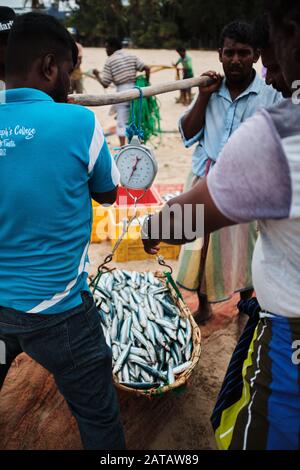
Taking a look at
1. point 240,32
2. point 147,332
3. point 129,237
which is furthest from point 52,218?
point 129,237

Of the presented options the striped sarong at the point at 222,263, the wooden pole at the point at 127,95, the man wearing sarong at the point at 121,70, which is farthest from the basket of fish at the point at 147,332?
the man wearing sarong at the point at 121,70

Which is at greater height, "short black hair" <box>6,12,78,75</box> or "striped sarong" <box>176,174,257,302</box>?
"short black hair" <box>6,12,78,75</box>

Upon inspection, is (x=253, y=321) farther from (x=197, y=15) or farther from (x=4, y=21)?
(x=197, y=15)

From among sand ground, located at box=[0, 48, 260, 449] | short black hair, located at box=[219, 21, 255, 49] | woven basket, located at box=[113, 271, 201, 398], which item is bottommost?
sand ground, located at box=[0, 48, 260, 449]

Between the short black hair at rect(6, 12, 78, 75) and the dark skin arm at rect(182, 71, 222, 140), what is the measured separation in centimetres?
178

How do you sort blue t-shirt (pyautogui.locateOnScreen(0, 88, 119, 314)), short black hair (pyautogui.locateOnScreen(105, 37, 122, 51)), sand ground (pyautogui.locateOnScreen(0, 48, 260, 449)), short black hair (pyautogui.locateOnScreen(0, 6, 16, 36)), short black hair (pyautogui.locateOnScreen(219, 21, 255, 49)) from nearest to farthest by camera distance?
1. blue t-shirt (pyautogui.locateOnScreen(0, 88, 119, 314))
2. short black hair (pyautogui.locateOnScreen(0, 6, 16, 36))
3. sand ground (pyautogui.locateOnScreen(0, 48, 260, 449))
4. short black hair (pyautogui.locateOnScreen(219, 21, 255, 49))
5. short black hair (pyautogui.locateOnScreen(105, 37, 122, 51))

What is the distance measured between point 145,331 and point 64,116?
6.95ft

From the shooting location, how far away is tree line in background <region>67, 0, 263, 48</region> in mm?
39812

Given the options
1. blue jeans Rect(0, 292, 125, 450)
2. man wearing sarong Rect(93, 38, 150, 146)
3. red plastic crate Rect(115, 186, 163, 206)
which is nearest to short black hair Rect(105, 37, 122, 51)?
man wearing sarong Rect(93, 38, 150, 146)

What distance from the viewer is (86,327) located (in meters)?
2.10

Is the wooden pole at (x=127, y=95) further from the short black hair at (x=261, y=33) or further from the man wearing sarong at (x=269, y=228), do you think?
the man wearing sarong at (x=269, y=228)

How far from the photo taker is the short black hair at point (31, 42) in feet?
6.03

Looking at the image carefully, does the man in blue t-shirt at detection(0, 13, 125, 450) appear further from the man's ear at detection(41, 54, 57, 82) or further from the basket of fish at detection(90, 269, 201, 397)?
the basket of fish at detection(90, 269, 201, 397)

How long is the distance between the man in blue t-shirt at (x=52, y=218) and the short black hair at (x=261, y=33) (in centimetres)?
97
